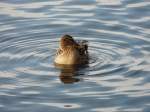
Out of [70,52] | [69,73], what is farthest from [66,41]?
[69,73]

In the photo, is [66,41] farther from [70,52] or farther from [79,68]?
[79,68]

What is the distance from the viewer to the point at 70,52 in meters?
19.1

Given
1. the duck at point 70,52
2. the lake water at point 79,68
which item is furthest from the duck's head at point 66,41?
the lake water at point 79,68

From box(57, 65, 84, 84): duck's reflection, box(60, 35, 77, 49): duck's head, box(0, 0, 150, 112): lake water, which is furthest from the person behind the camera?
box(60, 35, 77, 49): duck's head

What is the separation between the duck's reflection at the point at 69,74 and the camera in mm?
17416

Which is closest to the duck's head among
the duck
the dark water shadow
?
the duck

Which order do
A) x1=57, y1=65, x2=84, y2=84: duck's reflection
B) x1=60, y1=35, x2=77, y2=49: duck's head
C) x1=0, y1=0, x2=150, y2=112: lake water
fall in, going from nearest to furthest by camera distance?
x1=0, y1=0, x2=150, y2=112: lake water, x1=57, y1=65, x2=84, y2=84: duck's reflection, x1=60, y1=35, x2=77, y2=49: duck's head

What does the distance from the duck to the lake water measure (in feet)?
0.77

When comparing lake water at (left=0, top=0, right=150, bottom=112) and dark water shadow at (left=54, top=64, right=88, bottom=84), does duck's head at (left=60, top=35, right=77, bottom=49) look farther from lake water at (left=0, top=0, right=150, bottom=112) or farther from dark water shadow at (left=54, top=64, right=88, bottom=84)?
dark water shadow at (left=54, top=64, right=88, bottom=84)

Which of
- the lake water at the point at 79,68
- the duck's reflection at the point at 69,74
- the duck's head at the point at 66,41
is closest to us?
the lake water at the point at 79,68

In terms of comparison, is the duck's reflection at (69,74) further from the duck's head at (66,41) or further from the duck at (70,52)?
the duck's head at (66,41)

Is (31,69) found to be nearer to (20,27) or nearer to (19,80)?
(19,80)

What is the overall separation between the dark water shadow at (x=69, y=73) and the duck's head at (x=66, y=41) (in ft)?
1.88

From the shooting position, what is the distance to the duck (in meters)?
18.7
